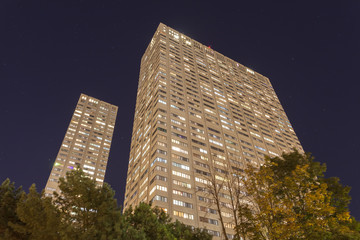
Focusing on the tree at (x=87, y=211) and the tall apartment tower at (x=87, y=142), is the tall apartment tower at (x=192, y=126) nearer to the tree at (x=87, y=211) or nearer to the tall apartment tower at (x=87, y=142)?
the tree at (x=87, y=211)

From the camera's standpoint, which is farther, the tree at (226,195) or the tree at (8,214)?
the tree at (8,214)

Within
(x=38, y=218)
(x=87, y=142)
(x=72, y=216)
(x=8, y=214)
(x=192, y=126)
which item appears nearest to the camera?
(x=72, y=216)

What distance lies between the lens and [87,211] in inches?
691

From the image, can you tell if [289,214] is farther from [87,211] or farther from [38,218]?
[38,218]

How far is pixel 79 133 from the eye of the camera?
133 metres

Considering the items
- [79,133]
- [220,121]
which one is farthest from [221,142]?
[79,133]

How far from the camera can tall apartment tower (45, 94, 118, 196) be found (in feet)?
380

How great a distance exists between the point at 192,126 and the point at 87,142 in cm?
7320

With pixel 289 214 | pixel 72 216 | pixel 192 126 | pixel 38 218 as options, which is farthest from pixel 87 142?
pixel 289 214

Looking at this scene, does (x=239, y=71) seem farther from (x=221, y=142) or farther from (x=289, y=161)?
(x=289, y=161)

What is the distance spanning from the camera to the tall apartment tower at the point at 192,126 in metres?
63.4

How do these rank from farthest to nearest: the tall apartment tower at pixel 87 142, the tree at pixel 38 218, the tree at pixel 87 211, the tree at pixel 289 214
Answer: the tall apartment tower at pixel 87 142
the tree at pixel 38 218
the tree at pixel 87 211
the tree at pixel 289 214

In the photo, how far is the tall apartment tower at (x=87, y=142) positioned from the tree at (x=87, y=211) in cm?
9559

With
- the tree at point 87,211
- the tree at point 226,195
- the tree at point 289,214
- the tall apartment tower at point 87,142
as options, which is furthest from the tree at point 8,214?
the tall apartment tower at point 87,142
